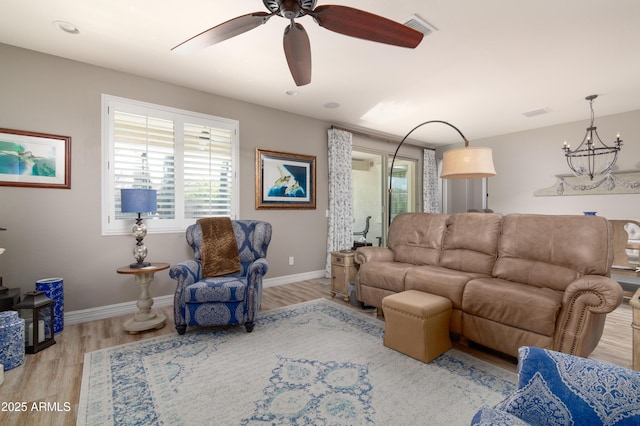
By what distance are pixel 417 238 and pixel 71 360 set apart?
353cm

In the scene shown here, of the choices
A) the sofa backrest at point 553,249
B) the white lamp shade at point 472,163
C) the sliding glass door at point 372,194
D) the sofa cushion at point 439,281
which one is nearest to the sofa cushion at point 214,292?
the sofa cushion at point 439,281

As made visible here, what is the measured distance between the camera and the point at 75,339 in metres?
2.74

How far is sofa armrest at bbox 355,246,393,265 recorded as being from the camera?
3624 millimetres

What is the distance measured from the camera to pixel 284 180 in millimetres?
4754

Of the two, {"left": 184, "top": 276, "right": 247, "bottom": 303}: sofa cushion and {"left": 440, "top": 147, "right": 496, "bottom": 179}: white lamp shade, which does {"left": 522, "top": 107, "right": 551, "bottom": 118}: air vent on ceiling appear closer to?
{"left": 440, "top": 147, "right": 496, "bottom": 179}: white lamp shade

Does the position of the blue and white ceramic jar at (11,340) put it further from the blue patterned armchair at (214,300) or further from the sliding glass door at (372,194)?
the sliding glass door at (372,194)

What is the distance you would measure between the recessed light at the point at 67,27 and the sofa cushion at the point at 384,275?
11.7 feet

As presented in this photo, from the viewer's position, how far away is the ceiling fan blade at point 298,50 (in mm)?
1879

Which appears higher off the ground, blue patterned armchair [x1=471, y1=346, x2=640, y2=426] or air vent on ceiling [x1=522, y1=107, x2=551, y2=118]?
air vent on ceiling [x1=522, y1=107, x2=551, y2=118]

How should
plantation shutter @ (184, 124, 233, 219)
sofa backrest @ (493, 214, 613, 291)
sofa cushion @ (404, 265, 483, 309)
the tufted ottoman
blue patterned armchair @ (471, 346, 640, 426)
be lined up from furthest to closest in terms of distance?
plantation shutter @ (184, 124, 233, 219), sofa cushion @ (404, 265, 483, 309), sofa backrest @ (493, 214, 613, 291), the tufted ottoman, blue patterned armchair @ (471, 346, 640, 426)

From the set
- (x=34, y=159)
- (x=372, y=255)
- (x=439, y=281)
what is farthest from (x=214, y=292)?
(x=34, y=159)

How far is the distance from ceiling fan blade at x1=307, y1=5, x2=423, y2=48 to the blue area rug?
2.22 m

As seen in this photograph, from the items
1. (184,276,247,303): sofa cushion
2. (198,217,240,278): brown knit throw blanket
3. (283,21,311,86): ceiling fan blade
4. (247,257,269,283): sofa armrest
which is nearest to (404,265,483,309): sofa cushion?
(247,257,269,283): sofa armrest

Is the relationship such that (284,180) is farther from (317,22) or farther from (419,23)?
(317,22)
